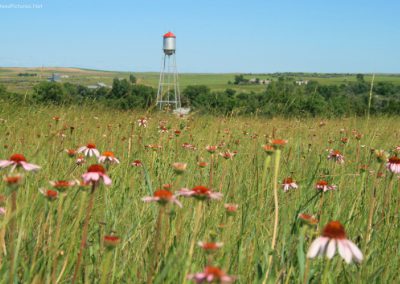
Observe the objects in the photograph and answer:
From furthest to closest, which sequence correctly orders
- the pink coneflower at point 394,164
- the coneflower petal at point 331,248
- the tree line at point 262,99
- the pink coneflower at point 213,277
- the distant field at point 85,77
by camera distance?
the tree line at point 262,99, the distant field at point 85,77, the pink coneflower at point 394,164, the coneflower petal at point 331,248, the pink coneflower at point 213,277

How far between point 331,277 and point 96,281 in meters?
0.50

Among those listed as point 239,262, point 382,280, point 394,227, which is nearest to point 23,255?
point 239,262

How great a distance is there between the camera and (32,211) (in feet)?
3.81

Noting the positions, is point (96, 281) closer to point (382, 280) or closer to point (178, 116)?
point (382, 280)

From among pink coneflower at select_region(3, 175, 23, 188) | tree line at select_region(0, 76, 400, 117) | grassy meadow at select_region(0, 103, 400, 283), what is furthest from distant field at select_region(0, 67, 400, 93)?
pink coneflower at select_region(3, 175, 23, 188)

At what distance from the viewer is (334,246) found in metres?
0.56

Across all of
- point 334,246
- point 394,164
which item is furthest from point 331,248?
point 394,164

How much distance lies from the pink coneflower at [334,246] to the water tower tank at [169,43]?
1272cm

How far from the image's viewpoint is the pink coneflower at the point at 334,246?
1.75ft

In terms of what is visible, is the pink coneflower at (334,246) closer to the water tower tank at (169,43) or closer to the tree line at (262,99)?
the tree line at (262,99)

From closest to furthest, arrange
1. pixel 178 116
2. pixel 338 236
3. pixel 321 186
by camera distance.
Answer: pixel 338 236 < pixel 321 186 < pixel 178 116

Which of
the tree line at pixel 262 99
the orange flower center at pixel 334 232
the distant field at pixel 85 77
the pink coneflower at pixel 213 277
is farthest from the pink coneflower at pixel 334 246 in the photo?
the tree line at pixel 262 99

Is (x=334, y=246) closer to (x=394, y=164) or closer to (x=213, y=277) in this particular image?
(x=213, y=277)

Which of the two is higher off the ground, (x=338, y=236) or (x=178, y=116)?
(x=338, y=236)
